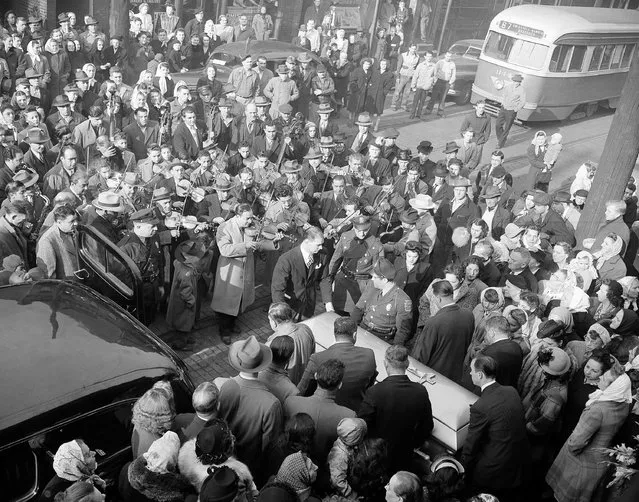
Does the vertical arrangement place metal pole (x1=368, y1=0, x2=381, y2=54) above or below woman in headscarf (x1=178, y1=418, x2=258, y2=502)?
above

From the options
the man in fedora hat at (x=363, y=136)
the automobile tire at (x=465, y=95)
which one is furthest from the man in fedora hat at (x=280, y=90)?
the automobile tire at (x=465, y=95)

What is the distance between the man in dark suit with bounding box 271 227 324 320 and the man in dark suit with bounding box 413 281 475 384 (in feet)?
4.87

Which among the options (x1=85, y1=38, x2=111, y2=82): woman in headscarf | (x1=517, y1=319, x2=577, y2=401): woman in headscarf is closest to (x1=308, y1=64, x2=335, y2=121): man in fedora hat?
(x1=85, y1=38, x2=111, y2=82): woman in headscarf

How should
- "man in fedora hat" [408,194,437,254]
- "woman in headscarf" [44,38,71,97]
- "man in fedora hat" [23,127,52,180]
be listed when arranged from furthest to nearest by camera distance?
1. "woman in headscarf" [44,38,71,97]
2. "man in fedora hat" [23,127,52,180]
3. "man in fedora hat" [408,194,437,254]

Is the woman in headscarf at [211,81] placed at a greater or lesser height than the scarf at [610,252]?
greater

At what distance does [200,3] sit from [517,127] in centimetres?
1087

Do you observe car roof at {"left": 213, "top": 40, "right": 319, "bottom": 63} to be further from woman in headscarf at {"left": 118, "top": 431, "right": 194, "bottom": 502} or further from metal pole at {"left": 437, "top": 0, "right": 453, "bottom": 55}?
woman in headscarf at {"left": 118, "top": 431, "right": 194, "bottom": 502}

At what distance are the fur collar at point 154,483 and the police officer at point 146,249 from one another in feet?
→ 9.46

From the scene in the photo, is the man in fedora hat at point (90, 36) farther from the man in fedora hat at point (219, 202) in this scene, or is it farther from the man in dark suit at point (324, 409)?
the man in dark suit at point (324, 409)

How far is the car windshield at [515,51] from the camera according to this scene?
1678 cm

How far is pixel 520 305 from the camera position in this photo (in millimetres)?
6281

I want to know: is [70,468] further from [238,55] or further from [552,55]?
[552,55]

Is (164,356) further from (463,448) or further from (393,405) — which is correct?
(463,448)

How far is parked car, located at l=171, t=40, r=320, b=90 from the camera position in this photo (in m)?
14.8
